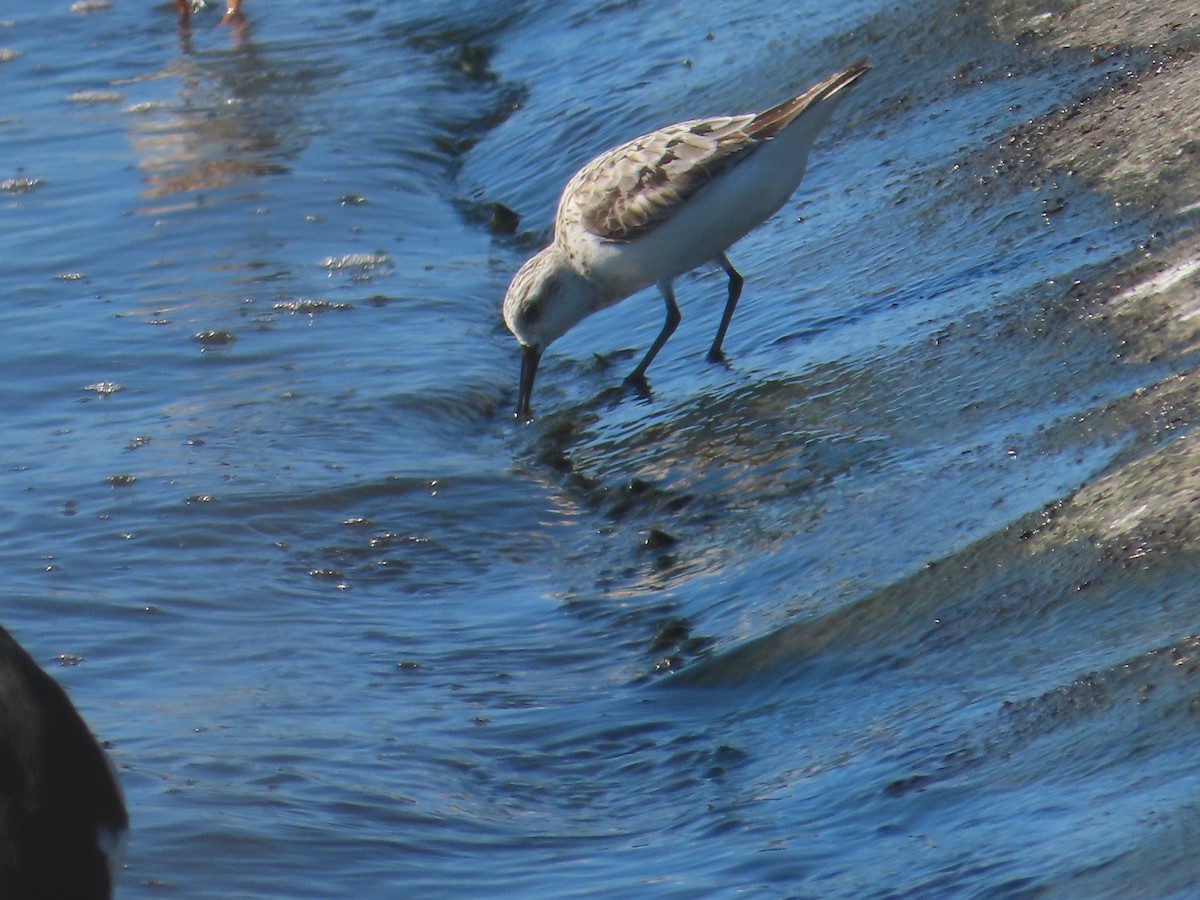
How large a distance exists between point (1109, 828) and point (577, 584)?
8.06 ft

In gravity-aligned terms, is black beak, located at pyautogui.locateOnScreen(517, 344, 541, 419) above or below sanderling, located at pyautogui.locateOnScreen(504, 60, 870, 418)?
below

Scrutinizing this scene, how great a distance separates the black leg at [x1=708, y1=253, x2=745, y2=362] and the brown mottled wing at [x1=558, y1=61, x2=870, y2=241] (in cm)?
31

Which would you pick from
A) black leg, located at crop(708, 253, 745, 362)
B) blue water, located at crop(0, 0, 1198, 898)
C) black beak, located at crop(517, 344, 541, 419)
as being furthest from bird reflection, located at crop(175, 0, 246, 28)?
black leg, located at crop(708, 253, 745, 362)

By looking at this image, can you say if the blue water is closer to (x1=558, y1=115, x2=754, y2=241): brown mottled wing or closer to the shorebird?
(x1=558, y1=115, x2=754, y2=241): brown mottled wing

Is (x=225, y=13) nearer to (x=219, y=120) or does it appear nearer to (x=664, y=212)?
(x=219, y=120)

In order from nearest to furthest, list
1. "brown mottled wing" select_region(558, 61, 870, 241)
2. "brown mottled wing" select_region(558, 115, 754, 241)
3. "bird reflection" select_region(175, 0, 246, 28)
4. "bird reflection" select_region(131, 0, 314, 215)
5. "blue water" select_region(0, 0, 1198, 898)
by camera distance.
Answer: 1. "blue water" select_region(0, 0, 1198, 898)
2. "brown mottled wing" select_region(558, 61, 870, 241)
3. "brown mottled wing" select_region(558, 115, 754, 241)
4. "bird reflection" select_region(131, 0, 314, 215)
5. "bird reflection" select_region(175, 0, 246, 28)

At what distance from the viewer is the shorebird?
2867 mm

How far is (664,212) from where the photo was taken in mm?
7211

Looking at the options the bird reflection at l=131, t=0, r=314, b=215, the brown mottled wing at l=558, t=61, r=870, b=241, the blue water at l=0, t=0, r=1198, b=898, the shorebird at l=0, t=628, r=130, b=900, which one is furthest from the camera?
the bird reflection at l=131, t=0, r=314, b=215

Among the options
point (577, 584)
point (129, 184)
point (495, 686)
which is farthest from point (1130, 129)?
point (129, 184)

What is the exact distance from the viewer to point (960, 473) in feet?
17.1

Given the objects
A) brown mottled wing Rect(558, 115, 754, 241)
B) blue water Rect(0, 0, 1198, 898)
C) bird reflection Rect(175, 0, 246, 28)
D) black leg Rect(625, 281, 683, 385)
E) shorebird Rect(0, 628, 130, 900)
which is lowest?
black leg Rect(625, 281, 683, 385)

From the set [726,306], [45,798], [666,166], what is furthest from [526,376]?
[45,798]

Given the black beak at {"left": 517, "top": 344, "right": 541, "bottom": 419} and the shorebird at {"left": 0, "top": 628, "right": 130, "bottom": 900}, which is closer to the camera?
the shorebird at {"left": 0, "top": 628, "right": 130, "bottom": 900}
